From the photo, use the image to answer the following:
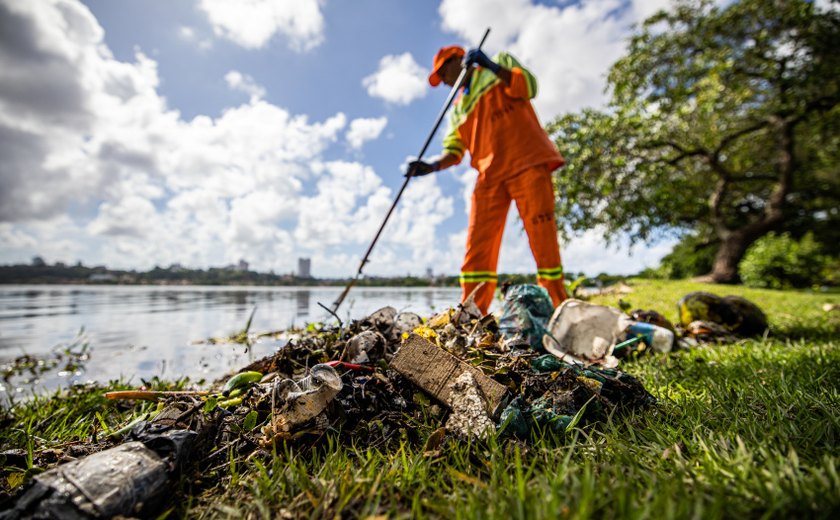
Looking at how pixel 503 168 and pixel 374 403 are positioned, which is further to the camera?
pixel 503 168

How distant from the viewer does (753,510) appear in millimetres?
710

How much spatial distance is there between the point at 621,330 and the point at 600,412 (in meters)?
1.45

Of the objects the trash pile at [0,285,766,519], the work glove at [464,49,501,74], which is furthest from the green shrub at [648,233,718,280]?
the trash pile at [0,285,766,519]

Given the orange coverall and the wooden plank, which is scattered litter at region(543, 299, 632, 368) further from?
the wooden plank

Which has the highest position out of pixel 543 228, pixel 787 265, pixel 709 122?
pixel 709 122

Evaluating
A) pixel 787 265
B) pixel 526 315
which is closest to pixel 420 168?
pixel 526 315

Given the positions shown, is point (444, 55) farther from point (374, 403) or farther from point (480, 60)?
point (374, 403)

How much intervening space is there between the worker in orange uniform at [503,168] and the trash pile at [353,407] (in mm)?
1242

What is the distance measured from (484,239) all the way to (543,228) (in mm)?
570

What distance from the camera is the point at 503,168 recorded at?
3.39 m

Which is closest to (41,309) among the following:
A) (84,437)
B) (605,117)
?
(84,437)

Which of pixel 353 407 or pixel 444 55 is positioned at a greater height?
pixel 444 55

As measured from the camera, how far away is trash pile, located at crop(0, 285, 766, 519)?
935 millimetres

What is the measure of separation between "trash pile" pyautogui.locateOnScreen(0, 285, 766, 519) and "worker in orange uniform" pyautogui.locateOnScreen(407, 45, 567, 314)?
1242mm
